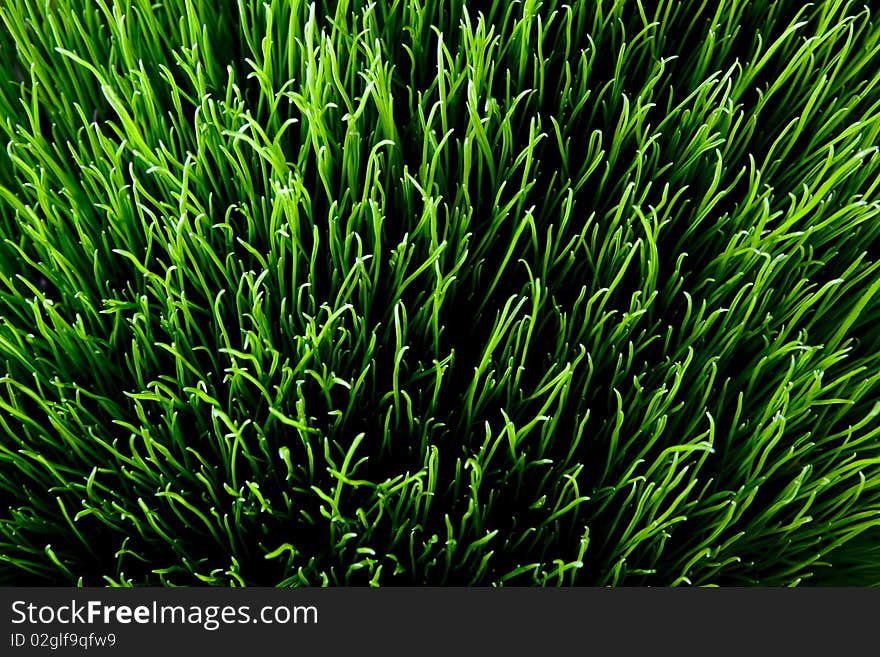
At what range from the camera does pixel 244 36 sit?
0.70 metres

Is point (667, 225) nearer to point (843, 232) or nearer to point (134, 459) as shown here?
point (843, 232)

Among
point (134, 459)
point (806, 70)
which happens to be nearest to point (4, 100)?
point (134, 459)

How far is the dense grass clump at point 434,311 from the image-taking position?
24.4 inches

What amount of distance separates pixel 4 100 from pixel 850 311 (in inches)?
31.9

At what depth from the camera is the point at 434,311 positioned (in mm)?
602

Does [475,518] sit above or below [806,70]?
below

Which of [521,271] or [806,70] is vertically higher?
[806,70]

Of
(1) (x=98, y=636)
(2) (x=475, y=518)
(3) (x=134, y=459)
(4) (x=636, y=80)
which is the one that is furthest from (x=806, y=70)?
(1) (x=98, y=636)

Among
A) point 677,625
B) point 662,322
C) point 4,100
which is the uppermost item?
point 4,100

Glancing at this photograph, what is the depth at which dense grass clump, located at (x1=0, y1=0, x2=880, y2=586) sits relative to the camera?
2.03ft

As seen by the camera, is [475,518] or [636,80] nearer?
[475,518]

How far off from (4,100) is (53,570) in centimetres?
44

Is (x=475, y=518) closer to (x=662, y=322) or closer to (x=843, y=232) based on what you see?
(x=662, y=322)

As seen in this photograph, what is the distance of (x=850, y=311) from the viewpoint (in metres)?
0.68
